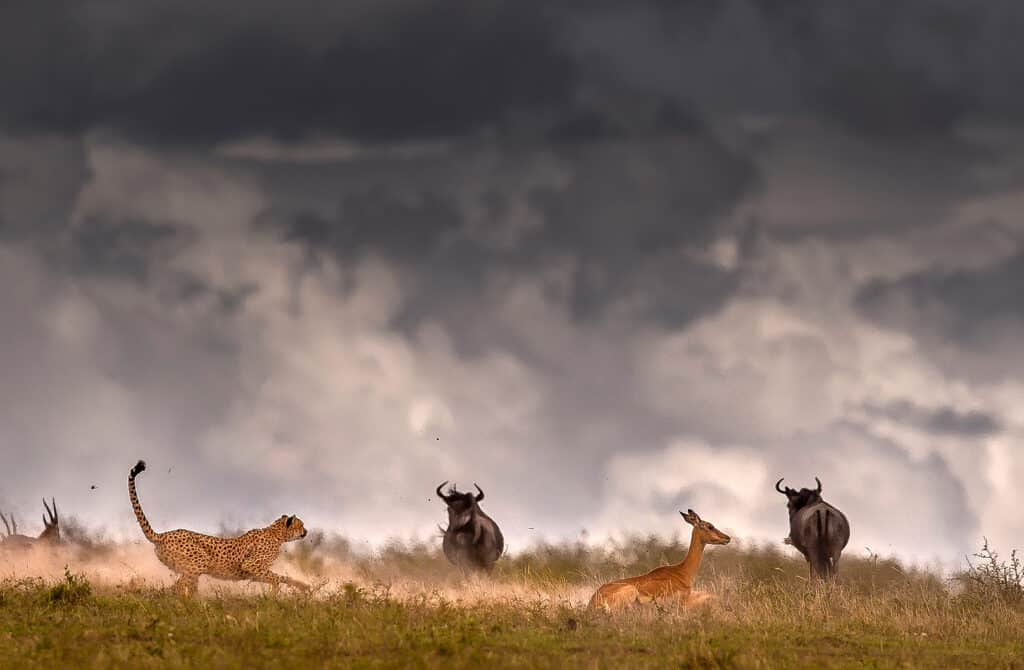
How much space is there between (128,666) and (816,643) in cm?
899

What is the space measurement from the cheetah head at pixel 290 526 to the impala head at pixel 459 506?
10.3 metres

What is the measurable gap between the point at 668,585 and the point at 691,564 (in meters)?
1.72

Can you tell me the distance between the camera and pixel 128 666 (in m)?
14.3

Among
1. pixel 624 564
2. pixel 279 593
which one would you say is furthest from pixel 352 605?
pixel 624 564

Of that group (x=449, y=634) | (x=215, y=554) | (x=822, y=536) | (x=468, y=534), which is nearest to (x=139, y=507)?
(x=215, y=554)

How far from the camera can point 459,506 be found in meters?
33.1

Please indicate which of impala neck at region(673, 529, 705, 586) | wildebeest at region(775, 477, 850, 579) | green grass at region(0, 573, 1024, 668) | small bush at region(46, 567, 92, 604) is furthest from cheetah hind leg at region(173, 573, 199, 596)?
wildebeest at region(775, 477, 850, 579)

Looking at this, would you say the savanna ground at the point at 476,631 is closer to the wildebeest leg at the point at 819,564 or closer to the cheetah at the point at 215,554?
the cheetah at the point at 215,554

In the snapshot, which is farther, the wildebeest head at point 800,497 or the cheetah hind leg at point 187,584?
the wildebeest head at point 800,497

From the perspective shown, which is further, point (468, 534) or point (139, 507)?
point (468, 534)

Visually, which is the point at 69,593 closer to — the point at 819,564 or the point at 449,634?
the point at 449,634

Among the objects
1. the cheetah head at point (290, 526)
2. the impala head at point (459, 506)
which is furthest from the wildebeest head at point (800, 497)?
the cheetah head at point (290, 526)

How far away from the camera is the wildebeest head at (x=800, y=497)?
3409cm

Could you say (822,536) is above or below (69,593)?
above
